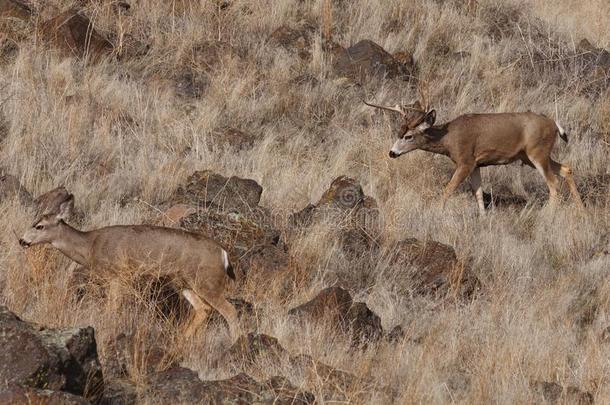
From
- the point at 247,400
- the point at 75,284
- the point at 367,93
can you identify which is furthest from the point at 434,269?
the point at 367,93

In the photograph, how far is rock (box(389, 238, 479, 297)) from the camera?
980 cm

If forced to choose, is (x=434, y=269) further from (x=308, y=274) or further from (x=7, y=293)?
(x=7, y=293)

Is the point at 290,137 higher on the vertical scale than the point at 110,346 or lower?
lower

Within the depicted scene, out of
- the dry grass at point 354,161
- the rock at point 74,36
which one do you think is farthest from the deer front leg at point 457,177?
the rock at point 74,36

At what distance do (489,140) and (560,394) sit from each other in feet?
21.7

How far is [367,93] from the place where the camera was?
50.1 ft

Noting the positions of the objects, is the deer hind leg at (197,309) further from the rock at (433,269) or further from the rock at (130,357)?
the rock at (433,269)

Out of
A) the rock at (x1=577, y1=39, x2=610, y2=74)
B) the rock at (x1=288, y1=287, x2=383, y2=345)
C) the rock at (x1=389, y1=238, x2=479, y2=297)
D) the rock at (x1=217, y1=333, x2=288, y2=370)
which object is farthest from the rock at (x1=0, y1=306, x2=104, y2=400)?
the rock at (x1=577, y1=39, x2=610, y2=74)

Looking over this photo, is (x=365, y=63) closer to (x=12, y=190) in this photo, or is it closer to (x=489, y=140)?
(x=489, y=140)

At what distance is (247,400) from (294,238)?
14.5ft

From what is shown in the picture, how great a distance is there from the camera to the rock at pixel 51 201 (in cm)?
920

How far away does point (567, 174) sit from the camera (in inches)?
545

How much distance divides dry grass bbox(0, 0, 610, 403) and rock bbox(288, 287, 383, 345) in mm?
153

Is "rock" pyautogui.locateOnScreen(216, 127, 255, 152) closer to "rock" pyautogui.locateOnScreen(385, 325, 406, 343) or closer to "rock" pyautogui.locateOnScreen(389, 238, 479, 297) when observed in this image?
"rock" pyautogui.locateOnScreen(389, 238, 479, 297)
